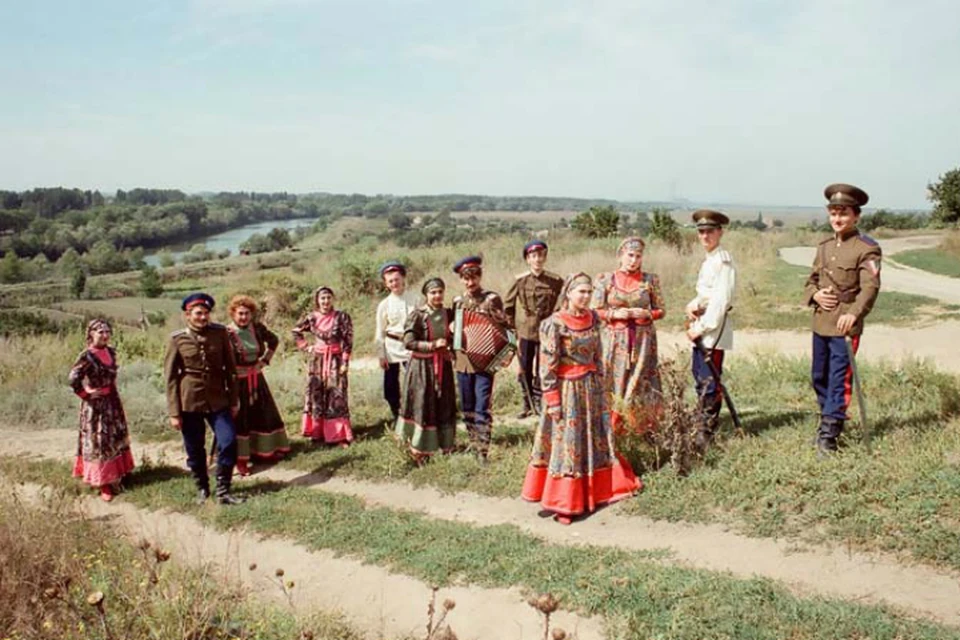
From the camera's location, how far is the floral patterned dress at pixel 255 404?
6.75 metres

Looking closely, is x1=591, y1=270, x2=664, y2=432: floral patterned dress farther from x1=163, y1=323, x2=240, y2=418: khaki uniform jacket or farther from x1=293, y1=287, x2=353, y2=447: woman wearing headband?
x1=163, y1=323, x2=240, y2=418: khaki uniform jacket

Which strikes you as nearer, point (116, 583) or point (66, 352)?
point (116, 583)

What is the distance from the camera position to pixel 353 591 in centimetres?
443

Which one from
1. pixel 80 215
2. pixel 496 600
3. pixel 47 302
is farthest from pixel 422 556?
pixel 80 215

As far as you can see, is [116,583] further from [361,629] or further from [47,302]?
[47,302]

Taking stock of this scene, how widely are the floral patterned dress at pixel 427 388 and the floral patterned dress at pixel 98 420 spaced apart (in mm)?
2820

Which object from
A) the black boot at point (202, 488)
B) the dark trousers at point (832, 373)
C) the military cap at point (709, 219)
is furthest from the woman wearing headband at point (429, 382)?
the dark trousers at point (832, 373)

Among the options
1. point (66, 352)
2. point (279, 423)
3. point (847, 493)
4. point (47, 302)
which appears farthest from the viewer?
point (47, 302)

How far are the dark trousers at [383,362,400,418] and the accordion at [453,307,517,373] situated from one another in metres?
1.54

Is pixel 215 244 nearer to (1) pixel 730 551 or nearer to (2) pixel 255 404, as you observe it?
(2) pixel 255 404

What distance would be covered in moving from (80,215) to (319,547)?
69.8 m

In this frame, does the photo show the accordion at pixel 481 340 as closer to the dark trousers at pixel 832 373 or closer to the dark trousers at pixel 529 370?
the dark trousers at pixel 529 370

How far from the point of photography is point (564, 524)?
5027 mm

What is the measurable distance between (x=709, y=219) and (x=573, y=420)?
1986mm
